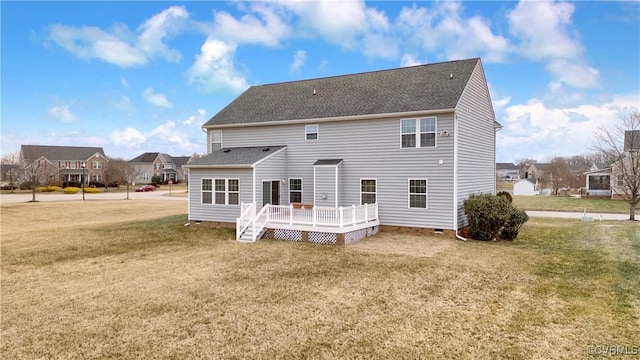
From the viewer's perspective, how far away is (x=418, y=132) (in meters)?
14.8

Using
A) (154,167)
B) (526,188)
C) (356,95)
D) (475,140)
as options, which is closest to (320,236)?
(356,95)

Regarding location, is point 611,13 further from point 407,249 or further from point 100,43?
point 100,43

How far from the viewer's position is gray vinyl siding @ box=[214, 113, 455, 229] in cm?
1435

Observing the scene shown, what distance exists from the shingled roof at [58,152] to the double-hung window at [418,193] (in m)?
67.1

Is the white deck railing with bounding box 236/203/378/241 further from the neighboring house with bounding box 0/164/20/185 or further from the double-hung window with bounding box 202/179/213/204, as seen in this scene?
the neighboring house with bounding box 0/164/20/185

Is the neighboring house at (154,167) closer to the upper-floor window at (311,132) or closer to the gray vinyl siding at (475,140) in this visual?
the upper-floor window at (311,132)

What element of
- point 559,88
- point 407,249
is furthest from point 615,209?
point 407,249

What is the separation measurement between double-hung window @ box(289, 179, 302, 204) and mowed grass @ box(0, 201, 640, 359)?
13.4 ft

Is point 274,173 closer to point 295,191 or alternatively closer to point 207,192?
point 295,191

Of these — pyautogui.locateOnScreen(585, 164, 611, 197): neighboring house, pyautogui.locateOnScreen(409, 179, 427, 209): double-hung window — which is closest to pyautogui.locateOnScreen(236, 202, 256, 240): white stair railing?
pyautogui.locateOnScreen(409, 179, 427, 209): double-hung window

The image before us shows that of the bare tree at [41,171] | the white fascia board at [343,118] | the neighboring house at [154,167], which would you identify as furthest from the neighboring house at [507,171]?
the bare tree at [41,171]

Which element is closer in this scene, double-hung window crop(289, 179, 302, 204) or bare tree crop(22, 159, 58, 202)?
double-hung window crop(289, 179, 302, 204)

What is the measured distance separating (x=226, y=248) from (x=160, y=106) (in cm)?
3103

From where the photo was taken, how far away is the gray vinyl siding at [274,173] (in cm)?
1595
